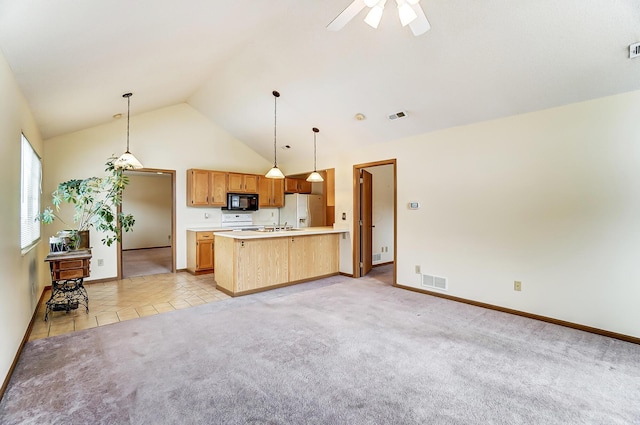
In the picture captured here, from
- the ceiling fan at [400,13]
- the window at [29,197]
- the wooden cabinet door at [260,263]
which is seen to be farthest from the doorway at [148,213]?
the ceiling fan at [400,13]

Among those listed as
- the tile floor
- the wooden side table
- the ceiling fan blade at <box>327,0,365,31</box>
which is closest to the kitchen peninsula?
the tile floor

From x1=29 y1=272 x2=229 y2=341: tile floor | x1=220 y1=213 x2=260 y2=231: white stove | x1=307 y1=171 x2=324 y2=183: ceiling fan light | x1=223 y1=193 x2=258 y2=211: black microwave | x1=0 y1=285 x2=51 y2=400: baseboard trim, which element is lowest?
x1=29 y1=272 x2=229 y2=341: tile floor

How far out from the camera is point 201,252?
227 inches

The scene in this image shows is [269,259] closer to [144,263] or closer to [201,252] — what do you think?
[201,252]

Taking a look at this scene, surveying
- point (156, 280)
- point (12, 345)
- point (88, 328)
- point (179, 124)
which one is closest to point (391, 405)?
point (12, 345)

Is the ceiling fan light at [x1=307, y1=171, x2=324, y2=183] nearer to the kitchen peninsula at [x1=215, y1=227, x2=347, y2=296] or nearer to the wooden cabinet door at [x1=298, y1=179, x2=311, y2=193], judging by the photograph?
the kitchen peninsula at [x1=215, y1=227, x2=347, y2=296]

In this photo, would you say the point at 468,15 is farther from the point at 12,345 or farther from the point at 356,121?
the point at 12,345

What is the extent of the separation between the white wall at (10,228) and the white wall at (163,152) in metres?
→ 2.24

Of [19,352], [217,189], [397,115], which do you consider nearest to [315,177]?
[397,115]

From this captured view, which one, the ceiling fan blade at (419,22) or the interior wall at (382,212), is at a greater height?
the ceiling fan blade at (419,22)

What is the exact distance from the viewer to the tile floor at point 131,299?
3346mm

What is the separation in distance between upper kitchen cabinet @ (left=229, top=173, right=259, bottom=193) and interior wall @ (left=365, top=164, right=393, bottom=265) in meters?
2.69

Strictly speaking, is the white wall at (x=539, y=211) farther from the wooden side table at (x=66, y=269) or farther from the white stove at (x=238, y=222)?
the wooden side table at (x=66, y=269)

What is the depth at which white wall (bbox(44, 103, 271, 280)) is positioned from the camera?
4961mm
